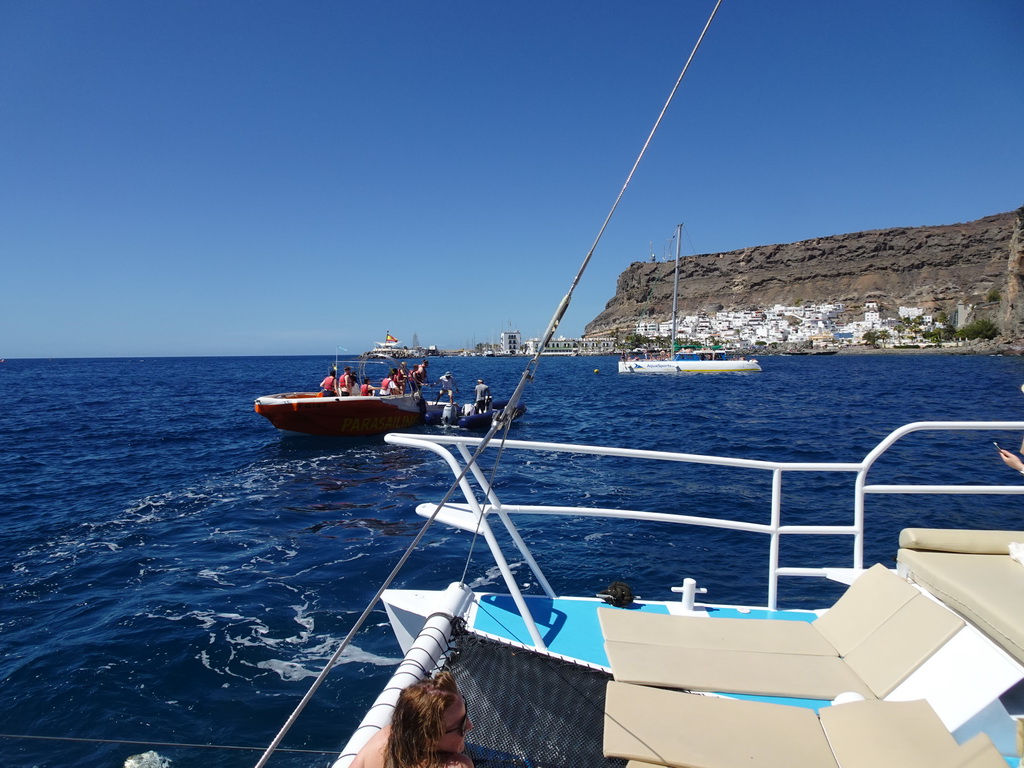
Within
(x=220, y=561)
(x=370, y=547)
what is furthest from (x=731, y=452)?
(x=220, y=561)

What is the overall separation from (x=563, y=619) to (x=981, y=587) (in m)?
2.42

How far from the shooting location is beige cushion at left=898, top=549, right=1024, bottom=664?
2754 millimetres

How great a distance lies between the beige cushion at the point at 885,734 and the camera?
2.27m

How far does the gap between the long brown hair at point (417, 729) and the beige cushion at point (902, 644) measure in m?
2.34

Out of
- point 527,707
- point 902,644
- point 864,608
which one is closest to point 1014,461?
point 864,608

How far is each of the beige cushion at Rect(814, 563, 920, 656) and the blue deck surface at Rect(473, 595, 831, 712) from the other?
0.48 m

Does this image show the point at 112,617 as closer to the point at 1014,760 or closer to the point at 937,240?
the point at 1014,760

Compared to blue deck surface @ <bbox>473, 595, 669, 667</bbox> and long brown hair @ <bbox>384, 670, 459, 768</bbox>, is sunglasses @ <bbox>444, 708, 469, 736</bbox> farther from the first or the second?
blue deck surface @ <bbox>473, 595, 669, 667</bbox>

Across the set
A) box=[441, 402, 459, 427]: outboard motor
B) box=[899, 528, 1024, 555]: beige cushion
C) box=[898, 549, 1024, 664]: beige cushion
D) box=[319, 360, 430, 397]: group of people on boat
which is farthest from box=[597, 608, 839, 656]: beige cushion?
box=[441, 402, 459, 427]: outboard motor

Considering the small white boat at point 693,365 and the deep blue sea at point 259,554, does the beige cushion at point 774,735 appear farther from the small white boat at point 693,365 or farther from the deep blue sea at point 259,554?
the small white boat at point 693,365

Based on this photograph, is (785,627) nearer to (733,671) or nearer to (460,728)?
(733,671)

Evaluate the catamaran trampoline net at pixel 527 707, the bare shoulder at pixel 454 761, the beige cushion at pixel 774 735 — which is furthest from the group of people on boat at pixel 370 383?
the bare shoulder at pixel 454 761

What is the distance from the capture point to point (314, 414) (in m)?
20.2

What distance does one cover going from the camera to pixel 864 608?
135 inches
